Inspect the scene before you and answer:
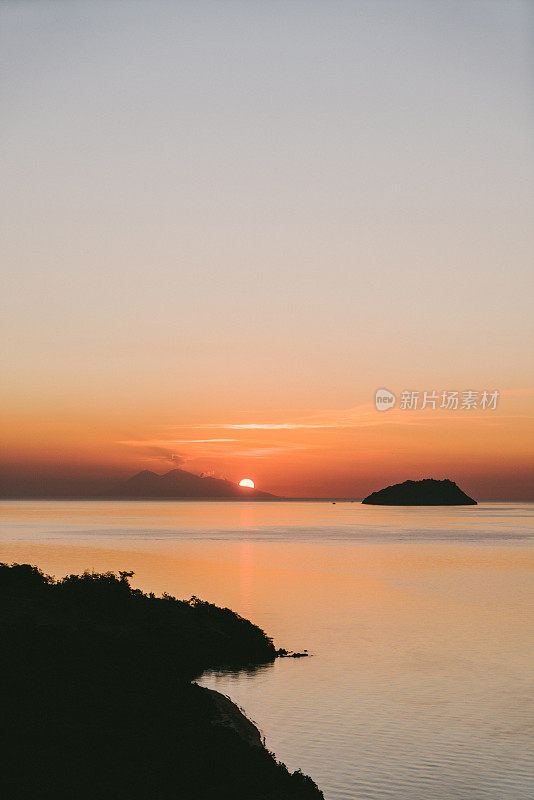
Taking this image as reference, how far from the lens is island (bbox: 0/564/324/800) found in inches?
736

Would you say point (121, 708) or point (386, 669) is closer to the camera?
point (121, 708)

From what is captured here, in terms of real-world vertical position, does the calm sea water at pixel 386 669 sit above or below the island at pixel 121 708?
below

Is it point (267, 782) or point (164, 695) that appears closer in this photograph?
point (267, 782)

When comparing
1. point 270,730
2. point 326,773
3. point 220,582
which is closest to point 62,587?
point 270,730

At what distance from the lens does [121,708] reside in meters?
24.4

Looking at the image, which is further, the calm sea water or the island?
the calm sea water

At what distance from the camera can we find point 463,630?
56750 mm

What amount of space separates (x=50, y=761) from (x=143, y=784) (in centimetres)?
250

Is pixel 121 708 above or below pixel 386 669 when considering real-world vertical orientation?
above

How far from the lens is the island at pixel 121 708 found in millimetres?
18703

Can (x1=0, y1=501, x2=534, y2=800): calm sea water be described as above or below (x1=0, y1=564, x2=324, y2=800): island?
below

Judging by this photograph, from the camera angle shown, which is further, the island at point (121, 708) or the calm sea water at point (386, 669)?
the calm sea water at point (386, 669)

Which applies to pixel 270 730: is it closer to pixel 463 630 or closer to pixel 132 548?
pixel 463 630

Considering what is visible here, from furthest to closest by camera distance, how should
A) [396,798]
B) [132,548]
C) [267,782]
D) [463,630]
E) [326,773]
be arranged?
[132,548] → [463,630] → [326,773] → [396,798] → [267,782]
